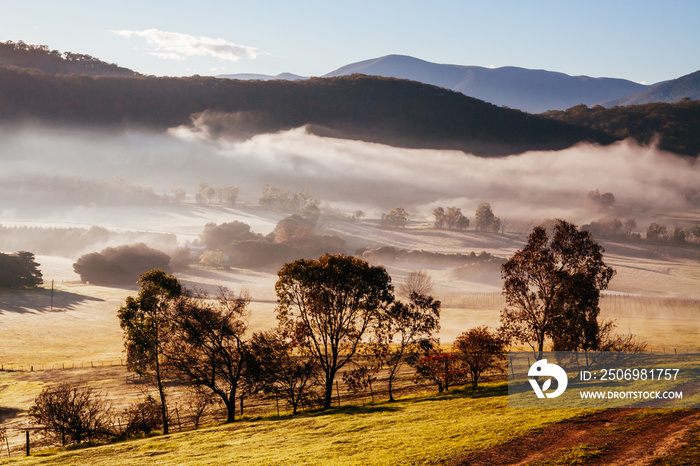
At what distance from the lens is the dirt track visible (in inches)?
1082

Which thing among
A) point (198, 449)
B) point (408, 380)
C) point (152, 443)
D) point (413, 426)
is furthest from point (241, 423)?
point (408, 380)

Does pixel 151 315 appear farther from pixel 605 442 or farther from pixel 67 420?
pixel 605 442

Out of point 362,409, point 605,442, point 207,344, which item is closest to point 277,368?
point 207,344

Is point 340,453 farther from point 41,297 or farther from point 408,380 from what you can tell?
point 41,297

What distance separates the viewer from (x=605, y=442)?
97.3 feet

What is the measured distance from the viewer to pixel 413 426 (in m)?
39.9

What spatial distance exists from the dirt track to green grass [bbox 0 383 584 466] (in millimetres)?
1375

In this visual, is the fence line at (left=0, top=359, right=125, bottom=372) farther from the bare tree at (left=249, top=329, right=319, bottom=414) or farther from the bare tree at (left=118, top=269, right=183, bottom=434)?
the bare tree at (left=249, top=329, right=319, bottom=414)

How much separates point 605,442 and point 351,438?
1719 cm

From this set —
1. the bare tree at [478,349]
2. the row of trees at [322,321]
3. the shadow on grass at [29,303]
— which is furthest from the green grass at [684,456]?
the shadow on grass at [29,303]

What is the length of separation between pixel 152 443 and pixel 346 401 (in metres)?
26.8

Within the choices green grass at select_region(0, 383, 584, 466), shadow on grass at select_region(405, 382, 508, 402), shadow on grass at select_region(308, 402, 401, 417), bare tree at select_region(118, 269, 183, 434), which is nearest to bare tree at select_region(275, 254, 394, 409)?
shadow on grass at select_region(308, 402, 401, 417)

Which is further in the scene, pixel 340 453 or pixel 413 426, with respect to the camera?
pixel 413 426

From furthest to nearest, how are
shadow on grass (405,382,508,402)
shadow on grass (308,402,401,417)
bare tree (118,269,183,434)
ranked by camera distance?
bare tree (118,269,183,434) → shadow on grass (405,382,508,402) → shadow on grass (308,402,401,417)
